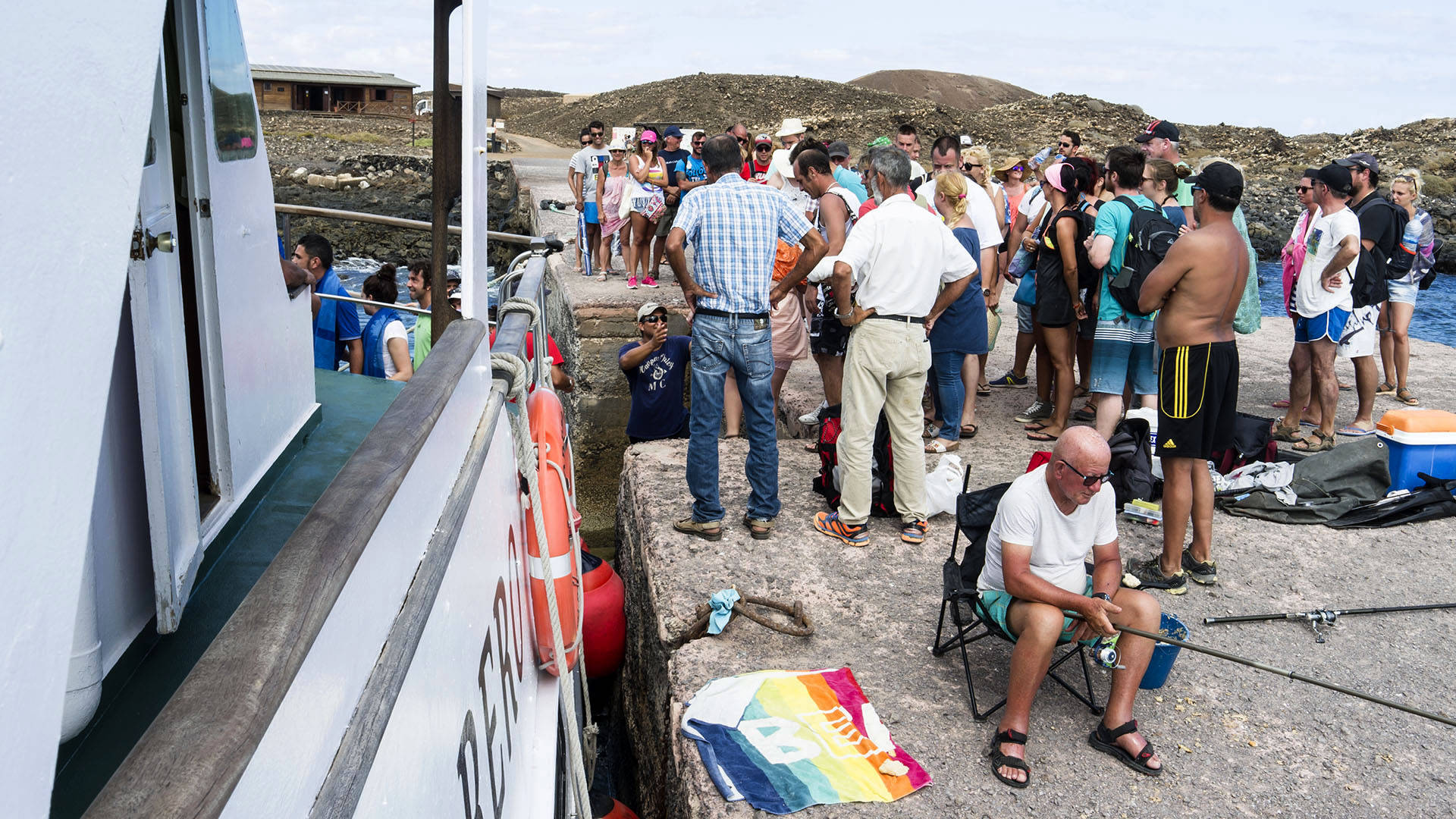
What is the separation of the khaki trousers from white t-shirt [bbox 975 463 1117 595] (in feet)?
4.49

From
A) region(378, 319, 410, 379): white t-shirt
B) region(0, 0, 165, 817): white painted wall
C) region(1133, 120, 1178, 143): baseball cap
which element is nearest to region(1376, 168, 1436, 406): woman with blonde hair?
region(1133, 120, 1178, 143): baseball cap

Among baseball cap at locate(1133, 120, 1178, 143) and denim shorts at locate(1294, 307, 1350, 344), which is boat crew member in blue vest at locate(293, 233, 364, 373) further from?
denim shorts at locate(1294, 307, 1350, 344)

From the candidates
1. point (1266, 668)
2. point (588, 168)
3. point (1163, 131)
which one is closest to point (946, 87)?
point (588, 168)

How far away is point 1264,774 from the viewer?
350cm

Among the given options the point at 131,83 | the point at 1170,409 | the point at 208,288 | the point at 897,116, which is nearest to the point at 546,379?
the point at 208,288

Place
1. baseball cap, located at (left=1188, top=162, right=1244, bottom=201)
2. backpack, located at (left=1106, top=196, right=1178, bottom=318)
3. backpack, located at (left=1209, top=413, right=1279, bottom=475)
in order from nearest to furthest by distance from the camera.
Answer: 1. baseball cap, located at (left=1188, top=162, right=1244, bottom=201)
2. backpack, located at (left=1106, top=196, right=1178, bottom=318)
3. backpack, located at (left=1209, top=413, right=1279, bottom=475)

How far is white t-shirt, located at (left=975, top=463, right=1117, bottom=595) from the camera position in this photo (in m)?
3.69

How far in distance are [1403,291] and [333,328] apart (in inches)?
293

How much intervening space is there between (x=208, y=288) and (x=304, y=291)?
39.0 inches

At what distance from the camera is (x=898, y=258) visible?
5.17 metres

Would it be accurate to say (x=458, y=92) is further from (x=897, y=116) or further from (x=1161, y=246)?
(x=897, y=116)

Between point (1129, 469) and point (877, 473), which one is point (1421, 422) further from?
point (877, 473)

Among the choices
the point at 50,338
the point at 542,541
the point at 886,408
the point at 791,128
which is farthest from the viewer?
the point at 791,128

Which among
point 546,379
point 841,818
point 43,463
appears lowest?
point 841,818
